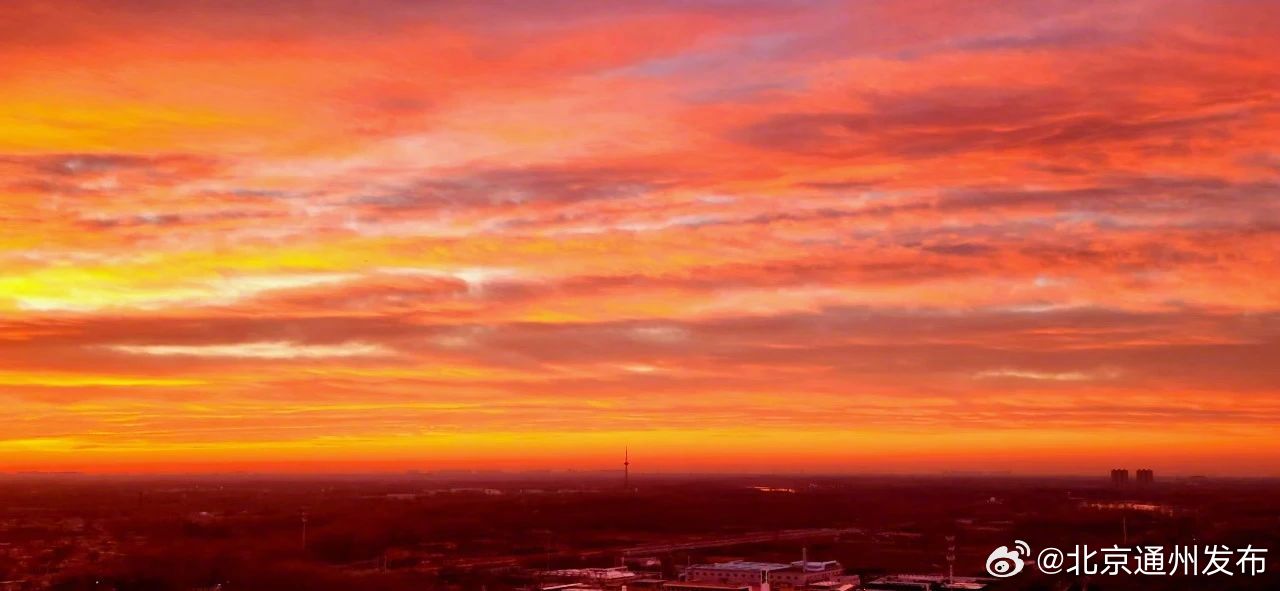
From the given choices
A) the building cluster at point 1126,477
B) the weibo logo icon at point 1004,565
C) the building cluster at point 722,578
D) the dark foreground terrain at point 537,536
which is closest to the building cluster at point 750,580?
the building cluster at point 722,578

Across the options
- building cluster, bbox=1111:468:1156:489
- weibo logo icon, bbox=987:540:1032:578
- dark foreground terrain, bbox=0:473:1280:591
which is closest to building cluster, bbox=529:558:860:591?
dark foreground terrain, bbox=0:473:1280:591

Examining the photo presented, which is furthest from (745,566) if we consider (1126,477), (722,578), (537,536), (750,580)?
(1126,477)

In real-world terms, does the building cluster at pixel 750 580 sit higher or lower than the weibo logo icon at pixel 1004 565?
lower

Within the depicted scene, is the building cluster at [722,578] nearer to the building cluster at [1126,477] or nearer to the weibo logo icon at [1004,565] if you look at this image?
the weibo logo icon at [1004,565]

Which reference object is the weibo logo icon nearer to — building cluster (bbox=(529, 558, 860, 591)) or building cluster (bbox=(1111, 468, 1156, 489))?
building cluster (bbox=(529, 558, 860, 591))

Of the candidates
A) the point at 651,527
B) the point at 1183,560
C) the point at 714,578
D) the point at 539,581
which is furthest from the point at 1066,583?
the point at 651,527

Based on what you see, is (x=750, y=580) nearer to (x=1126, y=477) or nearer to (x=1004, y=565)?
(x=1004, y=565)

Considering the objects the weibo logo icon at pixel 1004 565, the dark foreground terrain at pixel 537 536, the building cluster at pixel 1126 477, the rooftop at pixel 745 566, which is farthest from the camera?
the building cluster at pixel 1126 477

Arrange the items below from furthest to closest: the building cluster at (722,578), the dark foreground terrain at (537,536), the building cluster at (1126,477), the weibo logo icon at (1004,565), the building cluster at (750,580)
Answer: the building cluster at (1126,477) < the building cluster at (722,578) < the building cluster at (750,580) < the weibo logo icon at (1004,565) < the dark foreground terrain at (537,536)

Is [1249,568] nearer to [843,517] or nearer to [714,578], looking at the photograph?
[714,578]

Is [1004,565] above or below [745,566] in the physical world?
above
